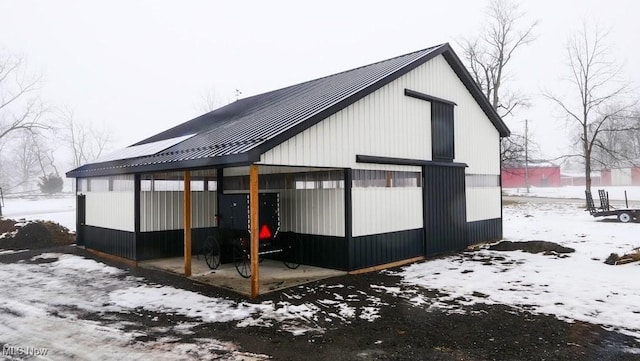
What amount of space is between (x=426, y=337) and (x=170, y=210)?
901cm

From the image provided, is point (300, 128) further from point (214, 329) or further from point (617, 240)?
point (617, 240)

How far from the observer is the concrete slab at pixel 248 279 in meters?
8.52

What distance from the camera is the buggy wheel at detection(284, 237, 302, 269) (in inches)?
419

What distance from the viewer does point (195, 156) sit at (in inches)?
343

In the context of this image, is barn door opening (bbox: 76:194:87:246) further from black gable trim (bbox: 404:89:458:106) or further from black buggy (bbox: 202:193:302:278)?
black gable trim (bbox: 404:89:458:106)

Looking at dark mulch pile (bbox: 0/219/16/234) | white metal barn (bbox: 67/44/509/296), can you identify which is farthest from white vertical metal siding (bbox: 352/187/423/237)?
dark mulch pile (bbox: 0/219/16/234)

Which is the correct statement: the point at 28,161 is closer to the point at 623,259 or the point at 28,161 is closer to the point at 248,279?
the point at 248,279

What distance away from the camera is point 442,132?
12.5 m

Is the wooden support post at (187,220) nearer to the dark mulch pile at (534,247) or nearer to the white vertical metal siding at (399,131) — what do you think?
the white vertical metal siding at (399,131)

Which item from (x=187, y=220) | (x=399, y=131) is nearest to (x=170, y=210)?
(x=187, y=220)

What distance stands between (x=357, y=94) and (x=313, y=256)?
420cm

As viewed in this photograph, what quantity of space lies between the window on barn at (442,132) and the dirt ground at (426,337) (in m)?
6.18

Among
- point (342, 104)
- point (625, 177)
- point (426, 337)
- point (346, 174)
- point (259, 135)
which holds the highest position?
point (342, 104)

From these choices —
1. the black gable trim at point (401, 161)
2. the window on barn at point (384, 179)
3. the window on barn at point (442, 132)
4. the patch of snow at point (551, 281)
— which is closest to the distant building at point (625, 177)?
the patch of snow at point (551, 281)
